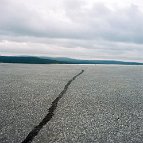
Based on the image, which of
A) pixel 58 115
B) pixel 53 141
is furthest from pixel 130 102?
pixel 53 141

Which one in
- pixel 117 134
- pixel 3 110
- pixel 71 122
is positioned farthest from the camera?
pixel 3 110

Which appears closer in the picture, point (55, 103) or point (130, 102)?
point (55, 103)

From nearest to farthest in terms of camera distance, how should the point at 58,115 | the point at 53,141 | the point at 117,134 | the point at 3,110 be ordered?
the point at 53,141 < the point at 117,134 < the point at 58,115 < the point at 3,110

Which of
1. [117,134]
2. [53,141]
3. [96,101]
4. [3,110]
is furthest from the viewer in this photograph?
[96,101]

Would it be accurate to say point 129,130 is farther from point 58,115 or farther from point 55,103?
point 55,103

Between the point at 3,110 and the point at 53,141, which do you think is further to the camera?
the point at 3,110

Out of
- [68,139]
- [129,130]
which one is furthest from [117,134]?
[68,139]

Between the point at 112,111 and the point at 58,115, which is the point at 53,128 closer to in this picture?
the point at 58,115
